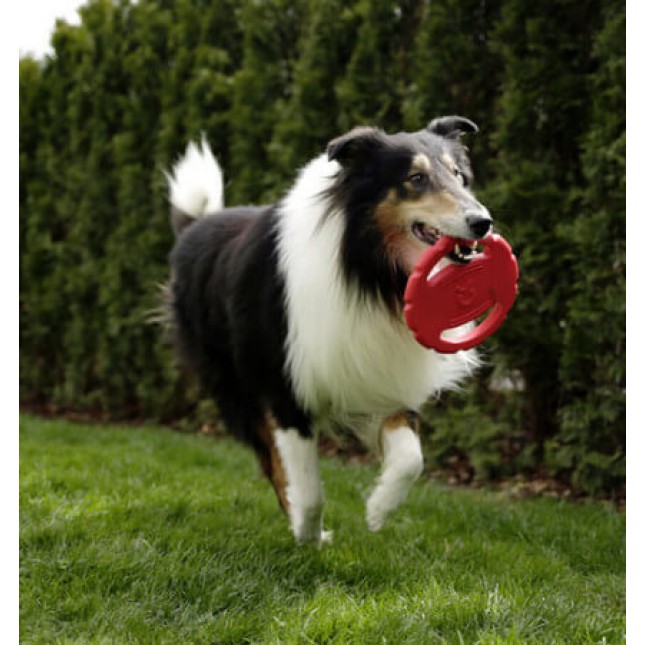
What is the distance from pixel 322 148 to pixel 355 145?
10.8ft

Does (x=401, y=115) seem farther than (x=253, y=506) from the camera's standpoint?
Yes

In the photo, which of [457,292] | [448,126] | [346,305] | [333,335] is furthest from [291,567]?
[448,126]

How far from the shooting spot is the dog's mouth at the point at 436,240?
316cm

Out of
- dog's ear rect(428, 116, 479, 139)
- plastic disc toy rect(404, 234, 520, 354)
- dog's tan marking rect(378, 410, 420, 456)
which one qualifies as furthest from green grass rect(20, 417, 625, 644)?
dog's ear rect(428, 116, 479, 139)

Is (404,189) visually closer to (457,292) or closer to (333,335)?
(457,292)

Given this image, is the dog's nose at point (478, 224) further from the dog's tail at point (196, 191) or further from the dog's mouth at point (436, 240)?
the dog's tail at point (196, 191)

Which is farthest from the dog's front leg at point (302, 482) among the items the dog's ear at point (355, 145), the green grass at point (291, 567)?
the dog's ear at point (355, 145)

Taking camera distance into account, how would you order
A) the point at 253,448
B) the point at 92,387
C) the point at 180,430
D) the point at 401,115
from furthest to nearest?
the point at 92,387 < the point at 180,430 < the point at 401,115 < the point at 253,448

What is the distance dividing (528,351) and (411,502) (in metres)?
1.31

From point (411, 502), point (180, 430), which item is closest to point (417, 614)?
point (411, 502)

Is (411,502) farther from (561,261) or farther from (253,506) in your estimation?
(561,261)

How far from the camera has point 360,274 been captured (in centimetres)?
340

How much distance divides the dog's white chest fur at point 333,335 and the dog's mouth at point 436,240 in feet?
1.16

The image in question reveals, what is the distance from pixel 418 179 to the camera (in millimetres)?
3176
